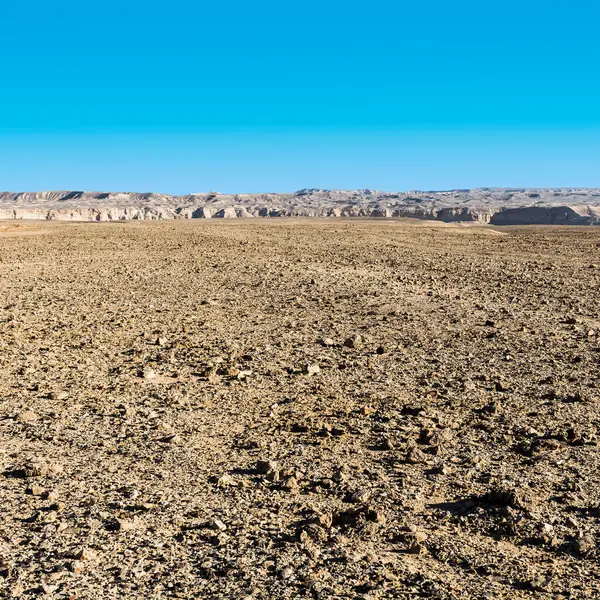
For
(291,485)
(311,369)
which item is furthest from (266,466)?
(311,369)

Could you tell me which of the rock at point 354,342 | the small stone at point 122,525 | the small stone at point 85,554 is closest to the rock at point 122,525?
the small stone at point 122,525

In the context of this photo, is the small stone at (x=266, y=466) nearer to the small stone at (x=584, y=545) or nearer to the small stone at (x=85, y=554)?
the small stone at (x=85, y=554)

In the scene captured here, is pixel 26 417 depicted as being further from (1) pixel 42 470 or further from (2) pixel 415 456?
(2) pixel 415 456

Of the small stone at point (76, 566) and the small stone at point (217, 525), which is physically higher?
the small stone at point (217, 525)

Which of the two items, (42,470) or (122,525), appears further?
(42,470)

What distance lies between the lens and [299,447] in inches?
224

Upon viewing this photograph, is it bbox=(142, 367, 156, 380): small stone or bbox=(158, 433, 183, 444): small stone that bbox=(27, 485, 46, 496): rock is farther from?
bbox=(142, 367, 156, 380): small stone

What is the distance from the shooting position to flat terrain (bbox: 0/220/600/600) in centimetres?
388

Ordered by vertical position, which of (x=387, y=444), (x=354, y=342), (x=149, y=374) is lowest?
(x=387, y=444)

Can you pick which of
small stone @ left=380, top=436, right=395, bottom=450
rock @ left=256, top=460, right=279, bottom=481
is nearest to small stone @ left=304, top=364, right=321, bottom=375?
small stone @ left=380, top=436, right=395, bottom=450

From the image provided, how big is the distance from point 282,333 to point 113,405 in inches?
141

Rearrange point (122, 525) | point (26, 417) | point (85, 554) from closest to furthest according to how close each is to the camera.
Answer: point (85, 554) → point (122, 525) → point (26, 417)

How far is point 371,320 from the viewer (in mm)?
10914

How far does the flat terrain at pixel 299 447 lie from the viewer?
12.7ft
